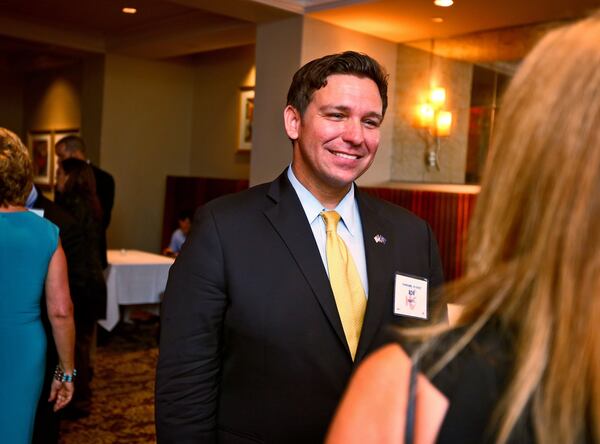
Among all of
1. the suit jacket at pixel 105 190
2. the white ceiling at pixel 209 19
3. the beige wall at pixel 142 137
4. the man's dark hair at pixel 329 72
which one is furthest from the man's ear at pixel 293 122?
the beige wall at pixel 142 137

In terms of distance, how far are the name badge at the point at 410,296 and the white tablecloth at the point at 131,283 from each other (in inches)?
169

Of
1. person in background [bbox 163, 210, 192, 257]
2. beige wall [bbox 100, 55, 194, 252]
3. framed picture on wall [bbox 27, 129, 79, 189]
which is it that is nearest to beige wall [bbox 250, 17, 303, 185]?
person in background [bbox 163, 210, 192, 257]

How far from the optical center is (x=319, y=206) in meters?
1.79

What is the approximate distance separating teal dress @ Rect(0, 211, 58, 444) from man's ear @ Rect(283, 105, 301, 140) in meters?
1.07

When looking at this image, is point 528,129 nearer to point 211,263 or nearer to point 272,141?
point 211,263

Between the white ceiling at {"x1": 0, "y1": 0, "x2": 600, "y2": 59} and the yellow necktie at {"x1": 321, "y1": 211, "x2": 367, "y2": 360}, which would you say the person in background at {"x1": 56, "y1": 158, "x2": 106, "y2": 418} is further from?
the yellow necktie at {"x1": 321, "y1": 211, "x2": 367, "y2": 360}

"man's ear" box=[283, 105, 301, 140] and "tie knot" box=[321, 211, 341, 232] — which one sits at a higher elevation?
"man's ear" box=[283, 105, 301, 140]

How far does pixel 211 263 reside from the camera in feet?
5.36

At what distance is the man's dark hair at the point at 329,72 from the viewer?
1768 mm

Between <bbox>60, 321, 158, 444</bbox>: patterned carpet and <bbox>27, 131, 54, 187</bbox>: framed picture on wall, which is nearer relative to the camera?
<bbox>60, 321, 158, 444</bbox>: patterned carpet

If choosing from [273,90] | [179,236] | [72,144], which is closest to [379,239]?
[72,144]

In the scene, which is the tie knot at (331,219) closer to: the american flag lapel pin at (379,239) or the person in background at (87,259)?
the american flag lapel pin at (379,239)

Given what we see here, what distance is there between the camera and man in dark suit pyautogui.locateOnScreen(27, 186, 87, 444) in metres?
2.62

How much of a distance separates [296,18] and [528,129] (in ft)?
18.9
